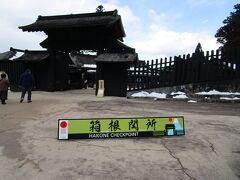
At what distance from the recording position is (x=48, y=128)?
716 cm

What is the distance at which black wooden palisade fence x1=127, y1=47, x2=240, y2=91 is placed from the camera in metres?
15.8

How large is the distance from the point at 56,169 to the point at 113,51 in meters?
14.3

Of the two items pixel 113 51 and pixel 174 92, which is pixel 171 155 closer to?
pixel 174 92

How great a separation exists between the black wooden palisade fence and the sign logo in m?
10.5

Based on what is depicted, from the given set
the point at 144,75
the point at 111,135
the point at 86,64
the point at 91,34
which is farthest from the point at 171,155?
the point at 86,64

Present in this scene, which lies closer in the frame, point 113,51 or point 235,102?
point 235,102

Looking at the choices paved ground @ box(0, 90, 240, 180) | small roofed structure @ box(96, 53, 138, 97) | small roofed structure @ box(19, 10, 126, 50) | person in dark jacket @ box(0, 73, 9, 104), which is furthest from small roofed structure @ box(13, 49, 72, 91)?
paved ground @ box(0, 90, 240, 180)

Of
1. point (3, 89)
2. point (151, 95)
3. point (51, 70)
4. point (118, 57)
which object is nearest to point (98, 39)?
point (118, 57)

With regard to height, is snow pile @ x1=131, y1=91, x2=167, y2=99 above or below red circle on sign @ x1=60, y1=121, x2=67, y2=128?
above

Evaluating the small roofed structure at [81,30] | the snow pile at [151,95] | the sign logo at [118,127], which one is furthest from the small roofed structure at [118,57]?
the sign logo at [118,127]

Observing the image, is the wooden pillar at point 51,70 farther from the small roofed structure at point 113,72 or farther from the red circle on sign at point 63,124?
the red circle on sign at point 63,124

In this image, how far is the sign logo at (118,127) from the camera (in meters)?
6.02

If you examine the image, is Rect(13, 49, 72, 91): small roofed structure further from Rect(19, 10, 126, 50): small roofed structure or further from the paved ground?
the paved ground

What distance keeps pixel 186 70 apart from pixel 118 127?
1146 centimetres
